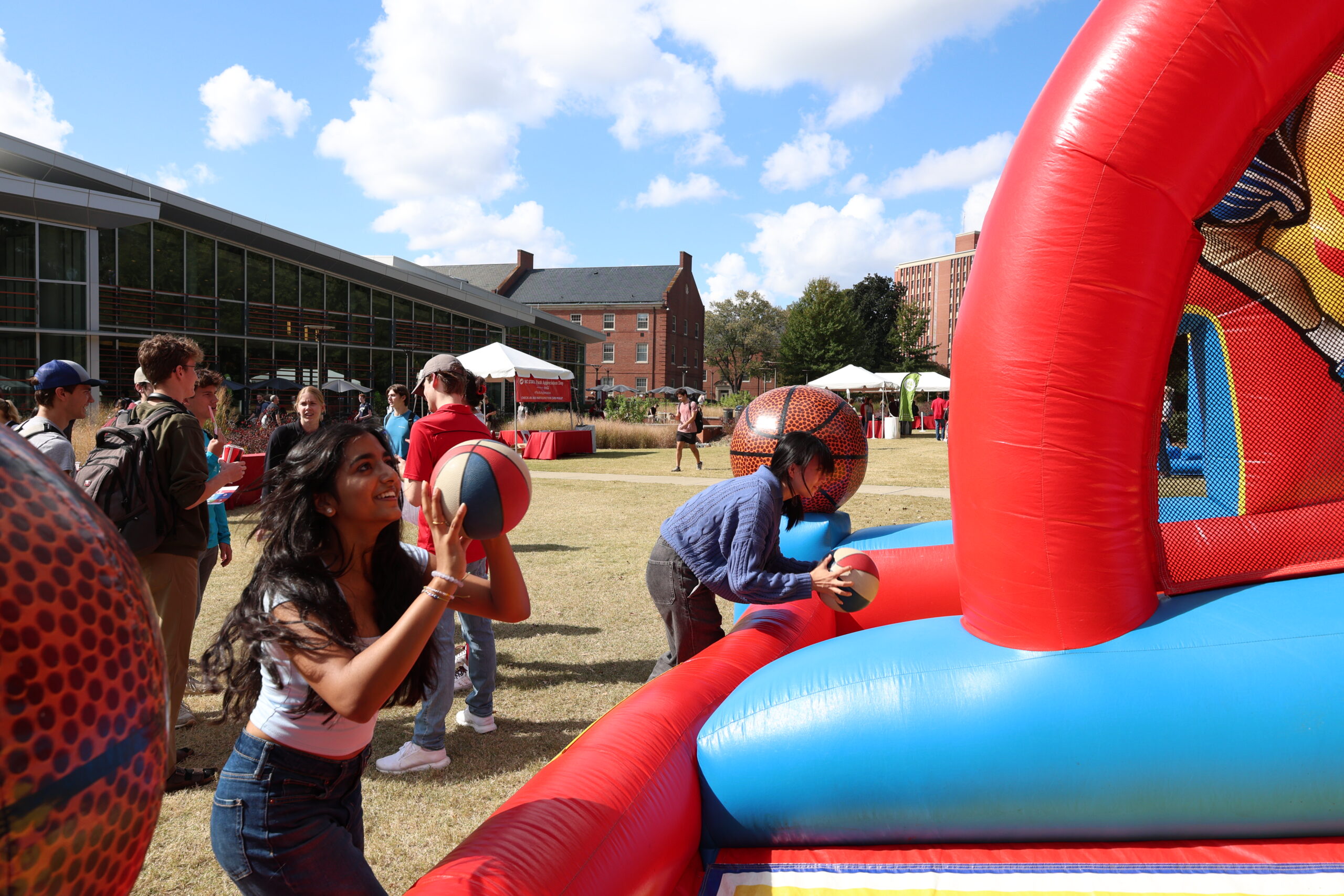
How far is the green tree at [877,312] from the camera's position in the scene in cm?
6562

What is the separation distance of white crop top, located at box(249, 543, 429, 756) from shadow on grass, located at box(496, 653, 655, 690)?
3.40 metres

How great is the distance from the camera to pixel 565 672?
5691mm

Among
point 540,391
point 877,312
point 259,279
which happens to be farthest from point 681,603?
point 877,312

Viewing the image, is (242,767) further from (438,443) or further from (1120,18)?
(1120,18)

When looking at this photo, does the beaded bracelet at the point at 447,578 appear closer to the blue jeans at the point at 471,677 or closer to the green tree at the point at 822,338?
the blue jeans at the point at 471,677

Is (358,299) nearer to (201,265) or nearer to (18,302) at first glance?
(201,265)

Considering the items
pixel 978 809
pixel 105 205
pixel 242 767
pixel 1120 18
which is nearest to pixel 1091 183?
pixel 1120 18

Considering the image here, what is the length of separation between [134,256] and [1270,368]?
25013 millimetres

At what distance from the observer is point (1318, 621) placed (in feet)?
8.57

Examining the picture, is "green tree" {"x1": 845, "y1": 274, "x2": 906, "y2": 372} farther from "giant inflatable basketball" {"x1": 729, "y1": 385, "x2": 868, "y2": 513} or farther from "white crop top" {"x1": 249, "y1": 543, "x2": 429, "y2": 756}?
"white crop top" {"x1": 249, "y1": 543, "x2": 429, "y2": 756}

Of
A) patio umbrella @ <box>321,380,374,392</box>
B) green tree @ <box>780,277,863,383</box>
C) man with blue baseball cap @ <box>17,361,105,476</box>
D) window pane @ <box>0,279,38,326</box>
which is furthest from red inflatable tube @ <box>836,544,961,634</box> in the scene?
green tree @ <box>780,277,863,383</box>

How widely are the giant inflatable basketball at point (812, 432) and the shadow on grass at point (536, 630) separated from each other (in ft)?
5.76

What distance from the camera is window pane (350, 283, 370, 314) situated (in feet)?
93.7

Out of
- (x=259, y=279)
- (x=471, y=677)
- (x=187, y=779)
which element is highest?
(x=259, y=279)
